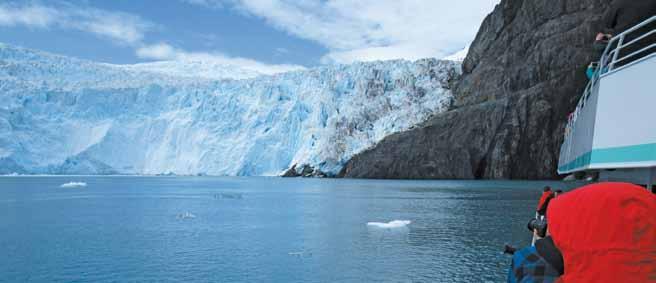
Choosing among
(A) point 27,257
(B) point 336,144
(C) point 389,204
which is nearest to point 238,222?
(A) point 27,257

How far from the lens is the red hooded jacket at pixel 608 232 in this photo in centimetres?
156

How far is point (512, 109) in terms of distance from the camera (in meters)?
63.1

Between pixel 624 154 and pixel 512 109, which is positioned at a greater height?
pixel 512 109

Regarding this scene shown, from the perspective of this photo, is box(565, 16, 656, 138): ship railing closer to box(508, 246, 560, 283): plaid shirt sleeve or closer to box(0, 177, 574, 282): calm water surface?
box(508, 246, 560, 283): plaid shirt sleeve

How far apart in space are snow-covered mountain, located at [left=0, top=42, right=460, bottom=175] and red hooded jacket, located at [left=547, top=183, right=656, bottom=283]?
231ft

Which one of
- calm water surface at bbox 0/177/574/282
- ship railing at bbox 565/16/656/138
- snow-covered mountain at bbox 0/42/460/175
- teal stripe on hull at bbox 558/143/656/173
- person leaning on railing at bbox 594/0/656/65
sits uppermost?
snow-covered mountain at bbox 0/42/460/175

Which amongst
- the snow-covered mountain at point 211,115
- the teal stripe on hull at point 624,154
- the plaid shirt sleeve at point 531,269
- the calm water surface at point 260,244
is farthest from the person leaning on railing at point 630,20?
the snow-covered mountain at point 211,115

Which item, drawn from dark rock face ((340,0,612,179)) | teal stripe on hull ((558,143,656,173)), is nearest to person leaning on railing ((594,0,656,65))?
teal stripe on hull ((558,143,656,173))

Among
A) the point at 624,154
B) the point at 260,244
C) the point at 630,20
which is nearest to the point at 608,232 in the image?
the point at 624,154

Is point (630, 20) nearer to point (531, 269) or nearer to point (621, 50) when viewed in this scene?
point (621, 50)

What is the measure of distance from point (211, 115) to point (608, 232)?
77868 millimetres

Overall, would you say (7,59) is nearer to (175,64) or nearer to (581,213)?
(175,64)

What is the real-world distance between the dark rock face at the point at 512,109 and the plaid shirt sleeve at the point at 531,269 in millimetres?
62279

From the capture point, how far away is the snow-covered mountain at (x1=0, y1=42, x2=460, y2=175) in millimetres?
72312
